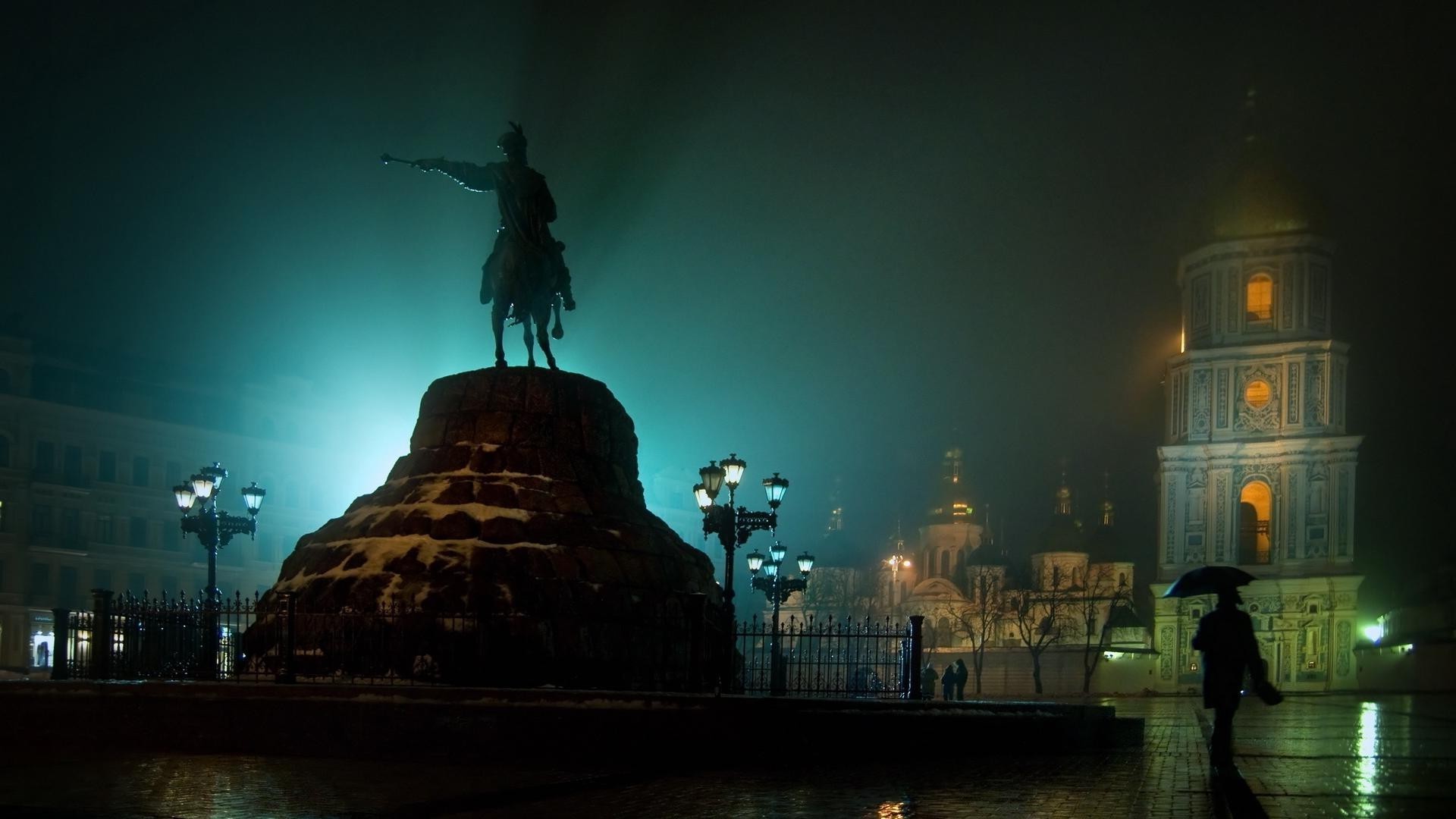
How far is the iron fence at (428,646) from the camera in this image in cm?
1487

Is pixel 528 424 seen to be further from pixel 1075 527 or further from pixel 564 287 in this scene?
pixel 1075 527

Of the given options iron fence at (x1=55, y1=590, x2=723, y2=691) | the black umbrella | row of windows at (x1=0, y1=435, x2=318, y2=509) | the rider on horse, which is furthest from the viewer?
row of windows at (x1=0, y1=435, x2=318, y2=509)

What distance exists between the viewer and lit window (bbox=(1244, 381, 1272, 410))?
225 ft

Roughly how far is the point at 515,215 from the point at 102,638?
6846 mm

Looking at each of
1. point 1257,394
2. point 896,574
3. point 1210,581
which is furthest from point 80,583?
point 896,574

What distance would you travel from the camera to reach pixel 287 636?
578 inches

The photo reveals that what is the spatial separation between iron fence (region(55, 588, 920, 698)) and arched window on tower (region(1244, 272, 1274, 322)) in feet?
187

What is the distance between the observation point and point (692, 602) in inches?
581

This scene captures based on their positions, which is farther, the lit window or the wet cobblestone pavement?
the lit window

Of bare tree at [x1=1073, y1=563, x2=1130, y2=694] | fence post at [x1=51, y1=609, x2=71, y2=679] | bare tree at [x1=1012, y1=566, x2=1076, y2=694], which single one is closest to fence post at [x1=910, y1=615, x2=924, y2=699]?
fence post at [x1=51, y1=609, x2=71, y2=679]

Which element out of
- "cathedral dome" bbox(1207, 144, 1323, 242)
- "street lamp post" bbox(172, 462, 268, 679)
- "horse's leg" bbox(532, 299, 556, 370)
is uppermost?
"cathedral dome" bbox(1207, 144, 1323, 242)

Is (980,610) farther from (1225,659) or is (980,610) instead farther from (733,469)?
(1225,659)

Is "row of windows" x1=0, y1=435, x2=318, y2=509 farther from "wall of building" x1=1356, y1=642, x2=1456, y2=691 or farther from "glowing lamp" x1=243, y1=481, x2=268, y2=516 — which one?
"wall of building" x1=1356, y1=642, x2=1456, y2=691

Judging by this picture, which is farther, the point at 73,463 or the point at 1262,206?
the point at 1262,206
